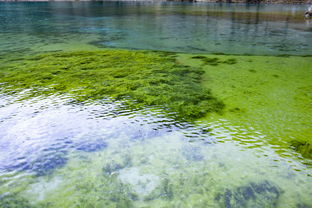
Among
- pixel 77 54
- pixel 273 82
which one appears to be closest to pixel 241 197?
pixel 273 82

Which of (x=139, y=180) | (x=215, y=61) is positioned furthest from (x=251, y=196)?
(x=215, y=61)

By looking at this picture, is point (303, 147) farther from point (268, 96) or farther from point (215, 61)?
point (215, 61)

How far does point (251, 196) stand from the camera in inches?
62.9

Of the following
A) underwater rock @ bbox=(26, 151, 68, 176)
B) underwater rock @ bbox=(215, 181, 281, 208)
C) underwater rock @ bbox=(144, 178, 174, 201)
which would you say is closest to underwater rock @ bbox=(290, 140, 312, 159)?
underwater rock @ bbox=(215, 181, 281, 208)

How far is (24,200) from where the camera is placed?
1582 millimetres

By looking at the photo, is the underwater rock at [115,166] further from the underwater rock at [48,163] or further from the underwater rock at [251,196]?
the underwater rock at [251,196]

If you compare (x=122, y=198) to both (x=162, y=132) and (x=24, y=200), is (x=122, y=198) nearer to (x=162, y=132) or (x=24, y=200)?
(x=24, y=200)

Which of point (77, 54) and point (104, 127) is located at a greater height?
point (77, 54)

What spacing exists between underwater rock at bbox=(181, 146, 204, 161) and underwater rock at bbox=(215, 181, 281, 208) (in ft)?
1.31

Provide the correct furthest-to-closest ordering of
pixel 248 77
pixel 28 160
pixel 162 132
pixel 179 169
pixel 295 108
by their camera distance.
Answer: pixel 248 77
pixel 295 108
pixel 162 132
pixel 28 160
pixel 179 169

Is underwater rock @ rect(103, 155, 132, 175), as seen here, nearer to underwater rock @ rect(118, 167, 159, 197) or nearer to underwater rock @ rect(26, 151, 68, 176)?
underwater rock @ rect(118, 167, 159, 197)

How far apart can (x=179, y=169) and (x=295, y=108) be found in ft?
5.68

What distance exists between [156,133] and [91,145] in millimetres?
623

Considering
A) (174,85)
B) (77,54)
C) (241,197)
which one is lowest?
(241,197)
